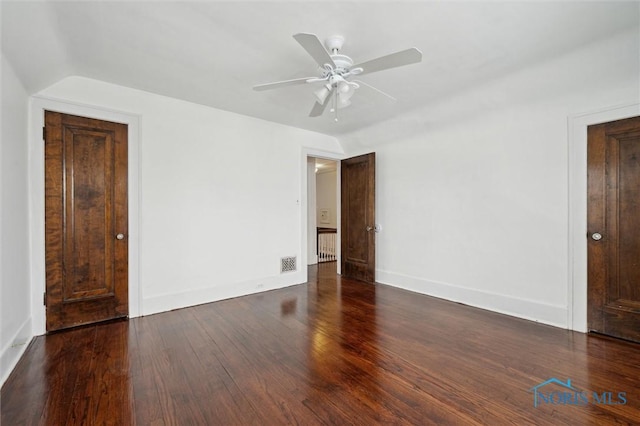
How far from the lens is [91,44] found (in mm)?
2432

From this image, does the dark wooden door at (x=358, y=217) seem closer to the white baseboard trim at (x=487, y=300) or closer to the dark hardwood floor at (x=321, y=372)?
the white baseboard trim at (x=487, y=300)

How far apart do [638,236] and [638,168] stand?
63cm

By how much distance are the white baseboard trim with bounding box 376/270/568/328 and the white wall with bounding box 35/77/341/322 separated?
1730mm

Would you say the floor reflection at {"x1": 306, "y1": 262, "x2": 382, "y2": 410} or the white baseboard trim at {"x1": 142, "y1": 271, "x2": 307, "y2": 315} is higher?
the white baseboard trim at {"x1": 142, "y1": 271, "x2": 307, "y2": 315}

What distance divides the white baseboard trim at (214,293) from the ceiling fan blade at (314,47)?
10.4ft

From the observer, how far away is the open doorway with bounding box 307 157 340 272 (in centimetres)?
667

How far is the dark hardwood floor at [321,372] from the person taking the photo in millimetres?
1742

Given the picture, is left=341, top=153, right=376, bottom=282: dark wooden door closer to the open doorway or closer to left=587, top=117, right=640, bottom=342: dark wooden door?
the open doorway

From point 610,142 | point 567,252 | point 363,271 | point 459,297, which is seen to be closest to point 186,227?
point 363,271

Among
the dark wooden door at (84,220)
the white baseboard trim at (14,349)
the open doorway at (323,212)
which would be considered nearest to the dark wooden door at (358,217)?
the open doorway at (323,212)

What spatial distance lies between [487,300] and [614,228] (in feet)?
4.83

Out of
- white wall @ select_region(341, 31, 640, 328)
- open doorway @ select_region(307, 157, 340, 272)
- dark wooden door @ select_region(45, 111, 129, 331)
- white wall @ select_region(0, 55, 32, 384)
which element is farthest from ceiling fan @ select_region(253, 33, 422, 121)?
open doorway @ select_region(307, 157, 340, 272)

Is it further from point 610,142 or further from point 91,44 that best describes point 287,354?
point 610,142

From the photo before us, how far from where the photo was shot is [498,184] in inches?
140
